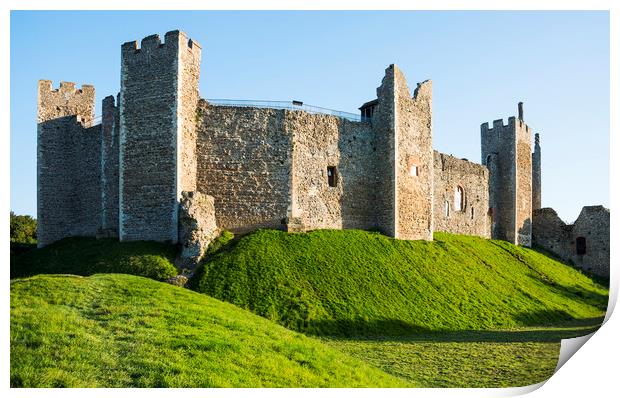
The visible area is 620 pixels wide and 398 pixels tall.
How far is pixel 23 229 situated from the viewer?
35406mm

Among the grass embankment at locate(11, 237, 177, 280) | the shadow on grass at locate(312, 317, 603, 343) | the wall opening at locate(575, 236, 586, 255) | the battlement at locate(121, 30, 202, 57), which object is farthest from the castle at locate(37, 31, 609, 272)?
the wall opening at locate(575, 236, 586, 255)

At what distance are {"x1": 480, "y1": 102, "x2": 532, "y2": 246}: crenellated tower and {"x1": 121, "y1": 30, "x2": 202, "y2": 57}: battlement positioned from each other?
24782 millimetres

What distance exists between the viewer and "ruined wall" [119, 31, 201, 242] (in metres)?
22.3

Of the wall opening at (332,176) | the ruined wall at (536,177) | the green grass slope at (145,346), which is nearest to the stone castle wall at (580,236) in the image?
the ruined wall at (536,177)

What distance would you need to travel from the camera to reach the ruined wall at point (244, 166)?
79.2ft

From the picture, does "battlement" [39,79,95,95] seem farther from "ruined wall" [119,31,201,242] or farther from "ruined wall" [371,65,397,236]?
"ruined wall" [371,65,397,236]

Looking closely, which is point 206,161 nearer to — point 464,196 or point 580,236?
point 464,196

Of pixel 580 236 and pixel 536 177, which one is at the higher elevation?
pixel 536 177

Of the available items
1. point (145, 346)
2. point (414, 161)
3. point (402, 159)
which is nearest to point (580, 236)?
point (414, 161)

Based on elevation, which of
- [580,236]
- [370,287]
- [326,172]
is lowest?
[370,287]

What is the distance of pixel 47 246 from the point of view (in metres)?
26.5

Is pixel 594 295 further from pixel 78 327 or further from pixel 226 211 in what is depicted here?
pixel 78 327

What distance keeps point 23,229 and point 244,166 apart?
1812 cm
